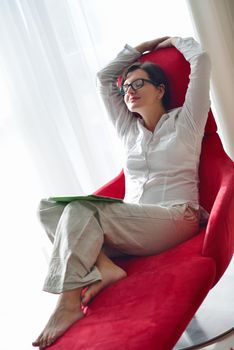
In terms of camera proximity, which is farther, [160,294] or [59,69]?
[59,69]

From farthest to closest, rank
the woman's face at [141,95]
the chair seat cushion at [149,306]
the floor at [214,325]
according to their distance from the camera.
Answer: the woman's face at [141,95], the floor at [214,325], the chair seat cushion at [149,306]

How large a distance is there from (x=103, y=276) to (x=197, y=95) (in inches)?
29.2

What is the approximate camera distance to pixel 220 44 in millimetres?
1991

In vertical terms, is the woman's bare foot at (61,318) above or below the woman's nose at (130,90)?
below

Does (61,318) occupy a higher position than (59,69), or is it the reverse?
(59,69)

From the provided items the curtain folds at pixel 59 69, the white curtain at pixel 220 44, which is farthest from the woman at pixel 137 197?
the curtain folds at pixel 59 69

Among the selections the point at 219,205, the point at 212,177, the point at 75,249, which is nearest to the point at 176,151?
the point at 212,177

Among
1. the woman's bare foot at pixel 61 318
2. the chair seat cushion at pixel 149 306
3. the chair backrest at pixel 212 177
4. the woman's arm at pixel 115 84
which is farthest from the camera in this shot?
the woman's arm at pixel 115 84

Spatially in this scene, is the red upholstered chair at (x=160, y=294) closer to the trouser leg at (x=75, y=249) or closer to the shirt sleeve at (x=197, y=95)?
the trouser leg at (x=75, y=249)

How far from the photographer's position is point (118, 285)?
131cm

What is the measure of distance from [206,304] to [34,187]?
3.32ft

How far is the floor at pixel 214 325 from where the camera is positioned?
158 cm

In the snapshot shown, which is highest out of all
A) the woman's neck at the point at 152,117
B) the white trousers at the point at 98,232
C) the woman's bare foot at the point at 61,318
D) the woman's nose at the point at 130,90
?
the woman's nose at the point at 130,90

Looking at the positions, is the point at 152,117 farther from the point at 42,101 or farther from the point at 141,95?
the point at 42,101
